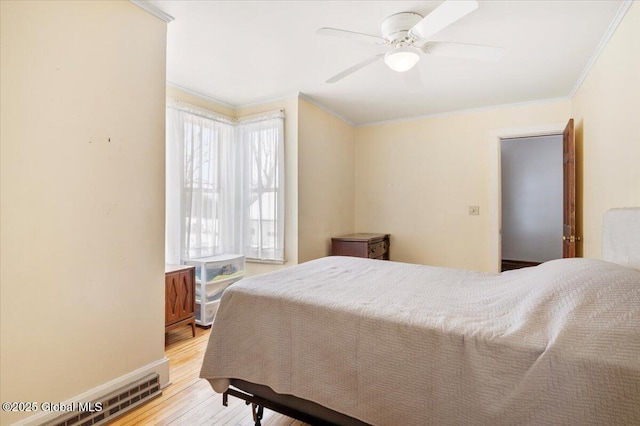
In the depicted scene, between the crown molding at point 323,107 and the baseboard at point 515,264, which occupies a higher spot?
the crown molding at point 323,107

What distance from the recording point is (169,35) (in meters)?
2.25

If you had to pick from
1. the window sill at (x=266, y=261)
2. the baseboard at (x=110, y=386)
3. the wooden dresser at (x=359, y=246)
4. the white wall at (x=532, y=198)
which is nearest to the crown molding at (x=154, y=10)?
the baseboard at (x=110, y=386)

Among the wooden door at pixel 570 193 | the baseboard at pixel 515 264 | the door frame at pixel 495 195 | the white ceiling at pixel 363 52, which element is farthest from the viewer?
the baseboard at pixel 515 264

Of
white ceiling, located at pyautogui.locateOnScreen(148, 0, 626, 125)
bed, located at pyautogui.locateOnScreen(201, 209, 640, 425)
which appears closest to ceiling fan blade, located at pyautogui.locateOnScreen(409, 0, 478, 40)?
white ceiling, located at pyautogui.locateOnScreen(148, 0, 626, 125)

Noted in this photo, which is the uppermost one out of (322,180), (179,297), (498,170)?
(498,170)

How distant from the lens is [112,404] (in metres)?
1.73

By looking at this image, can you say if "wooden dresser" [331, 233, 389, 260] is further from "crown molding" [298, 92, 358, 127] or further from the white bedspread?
the white bedspread

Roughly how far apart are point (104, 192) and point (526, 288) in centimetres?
223

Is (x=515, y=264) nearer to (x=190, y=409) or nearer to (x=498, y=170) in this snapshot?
(x=498, y=170)

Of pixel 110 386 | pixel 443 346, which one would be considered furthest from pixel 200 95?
pixel 443 346

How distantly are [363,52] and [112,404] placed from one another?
293 centimetres

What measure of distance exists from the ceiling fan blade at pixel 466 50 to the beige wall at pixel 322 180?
174 centimetres

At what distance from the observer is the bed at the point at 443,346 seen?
87cm

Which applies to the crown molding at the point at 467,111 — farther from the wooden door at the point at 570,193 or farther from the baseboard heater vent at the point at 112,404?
the baseboard heater vent at the point at 112,404
